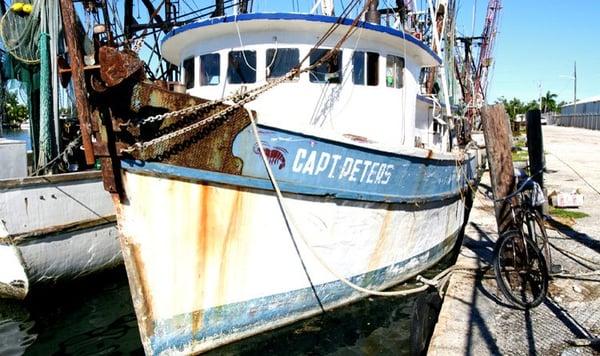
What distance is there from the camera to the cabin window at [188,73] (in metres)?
6.82

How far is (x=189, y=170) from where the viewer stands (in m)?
4.11

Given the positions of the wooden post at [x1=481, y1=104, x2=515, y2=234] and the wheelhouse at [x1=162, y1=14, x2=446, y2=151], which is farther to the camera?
the wheelhouse at [x1=162, y1=14, x2=446, y2=151]

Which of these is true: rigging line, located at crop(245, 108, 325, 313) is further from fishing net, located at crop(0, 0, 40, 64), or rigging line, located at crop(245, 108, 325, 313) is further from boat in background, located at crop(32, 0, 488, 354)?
fishing net, located at crop(0, 0, 40, 64)

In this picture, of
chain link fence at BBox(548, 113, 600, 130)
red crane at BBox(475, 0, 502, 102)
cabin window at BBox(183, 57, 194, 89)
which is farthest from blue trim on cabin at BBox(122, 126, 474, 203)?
chain link fence at BBox(548, 113, 600, 130)

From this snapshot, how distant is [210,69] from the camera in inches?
254

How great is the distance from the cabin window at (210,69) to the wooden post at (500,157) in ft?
10.9

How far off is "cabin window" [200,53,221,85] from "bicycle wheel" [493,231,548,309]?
3950mm

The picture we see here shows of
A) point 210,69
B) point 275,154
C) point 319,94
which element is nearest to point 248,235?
point 275,154

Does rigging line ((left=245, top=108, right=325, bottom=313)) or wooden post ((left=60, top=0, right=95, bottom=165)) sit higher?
wooden post ((left=60, top=0, right=95, bottom=165))

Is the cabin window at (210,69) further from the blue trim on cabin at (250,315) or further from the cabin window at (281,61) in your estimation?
the blue trim on cabin at (250,315)

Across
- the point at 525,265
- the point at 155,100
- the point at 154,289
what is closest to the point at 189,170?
the point at 155,100

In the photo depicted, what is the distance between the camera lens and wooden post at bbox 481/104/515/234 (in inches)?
219

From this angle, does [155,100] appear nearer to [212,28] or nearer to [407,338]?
[212,28]

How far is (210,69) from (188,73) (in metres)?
0.60
